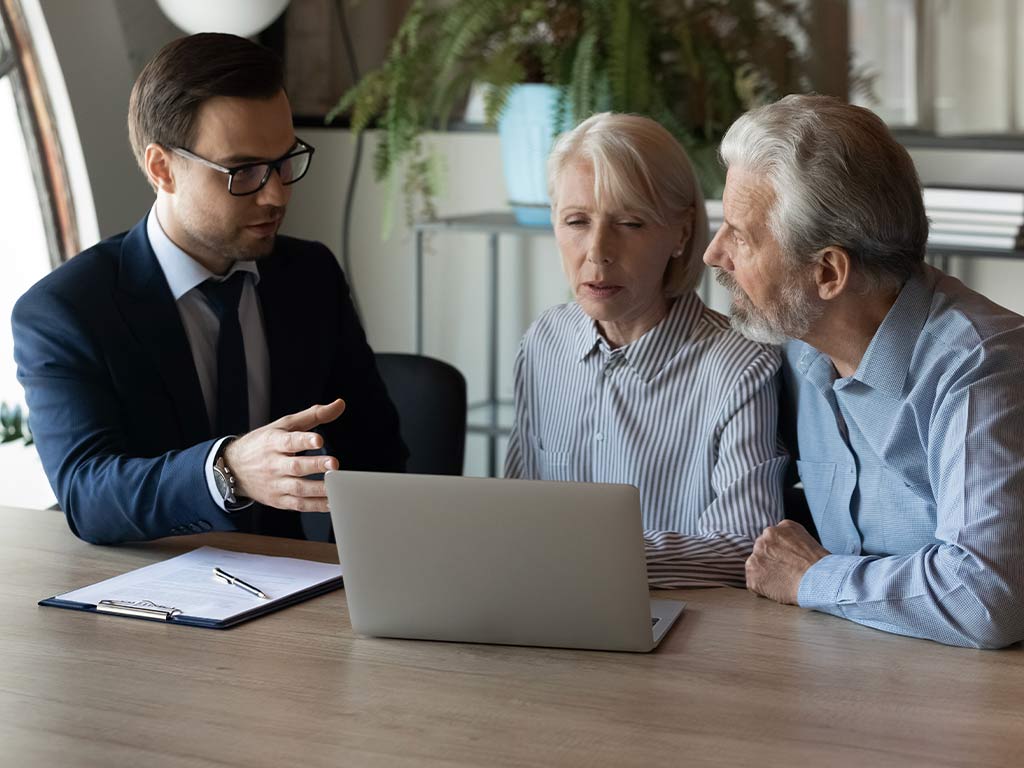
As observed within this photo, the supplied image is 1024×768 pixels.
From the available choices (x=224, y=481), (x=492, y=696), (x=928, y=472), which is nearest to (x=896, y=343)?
(x=928, y=472)

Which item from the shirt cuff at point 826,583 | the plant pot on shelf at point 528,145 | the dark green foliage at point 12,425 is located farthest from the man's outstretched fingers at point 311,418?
the dark green foliage at point 12,425

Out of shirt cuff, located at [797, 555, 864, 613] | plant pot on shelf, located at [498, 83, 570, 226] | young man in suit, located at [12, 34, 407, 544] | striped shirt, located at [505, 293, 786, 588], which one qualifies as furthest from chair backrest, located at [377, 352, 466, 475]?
plant pot on shelf, located at [498, 83, 570, 226]

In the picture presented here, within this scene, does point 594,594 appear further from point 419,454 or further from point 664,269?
point 419,454

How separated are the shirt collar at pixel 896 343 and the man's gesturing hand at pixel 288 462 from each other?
0.69 metres

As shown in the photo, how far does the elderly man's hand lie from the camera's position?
1752 mm

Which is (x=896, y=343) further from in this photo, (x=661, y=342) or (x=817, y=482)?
(x=661, y=342)

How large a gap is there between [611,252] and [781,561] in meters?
0.62

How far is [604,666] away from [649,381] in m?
0.73

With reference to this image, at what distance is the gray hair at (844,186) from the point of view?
1747 millimetres

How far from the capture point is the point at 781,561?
5.82 ft

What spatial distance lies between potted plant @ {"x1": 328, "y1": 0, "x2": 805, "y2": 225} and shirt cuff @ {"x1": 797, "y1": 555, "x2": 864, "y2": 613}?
192 cm

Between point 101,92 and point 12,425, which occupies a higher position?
point 101,92

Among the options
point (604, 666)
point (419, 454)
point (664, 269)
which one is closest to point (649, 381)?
point (664, 269)

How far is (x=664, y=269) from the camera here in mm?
2217
